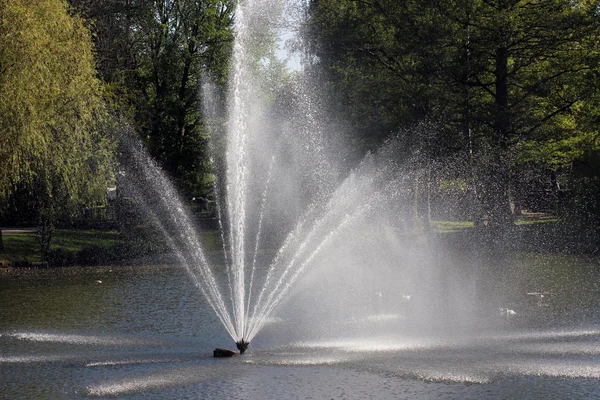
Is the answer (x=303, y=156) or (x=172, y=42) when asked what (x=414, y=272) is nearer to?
(x=303, y=156)

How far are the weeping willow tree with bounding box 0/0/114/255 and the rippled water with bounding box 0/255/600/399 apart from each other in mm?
5743

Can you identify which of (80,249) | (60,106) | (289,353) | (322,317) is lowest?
(289,353)

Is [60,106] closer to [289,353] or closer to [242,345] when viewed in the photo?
[242,345]

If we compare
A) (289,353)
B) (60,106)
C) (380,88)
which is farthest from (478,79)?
(289,353)

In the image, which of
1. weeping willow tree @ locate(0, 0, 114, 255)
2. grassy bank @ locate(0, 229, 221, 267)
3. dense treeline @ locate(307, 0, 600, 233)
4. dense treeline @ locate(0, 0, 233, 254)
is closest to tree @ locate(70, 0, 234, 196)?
dense treeline @ locate(0, 0, 233, 254)

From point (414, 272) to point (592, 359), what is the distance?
12.6m

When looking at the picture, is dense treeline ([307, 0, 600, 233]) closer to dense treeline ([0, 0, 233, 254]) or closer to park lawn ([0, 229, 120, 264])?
dense treeline ([0, 0, 233, 254])

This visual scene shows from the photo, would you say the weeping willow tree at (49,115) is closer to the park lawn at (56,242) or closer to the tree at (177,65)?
the park lawn at (56,242)

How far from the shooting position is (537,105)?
114 feet

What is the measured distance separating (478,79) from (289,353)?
23.5 meters

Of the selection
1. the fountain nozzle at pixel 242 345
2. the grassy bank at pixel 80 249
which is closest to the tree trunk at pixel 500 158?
the grassy bank at pixel 80 249

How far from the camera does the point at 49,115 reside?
25297 mm

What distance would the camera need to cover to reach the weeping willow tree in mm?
24172

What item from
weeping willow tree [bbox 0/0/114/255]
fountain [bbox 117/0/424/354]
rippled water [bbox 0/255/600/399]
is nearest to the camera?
rippled water [bbox 0/255/600/399]
